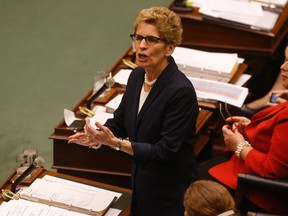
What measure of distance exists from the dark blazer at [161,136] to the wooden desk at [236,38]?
170cm

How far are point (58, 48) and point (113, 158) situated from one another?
272 cm

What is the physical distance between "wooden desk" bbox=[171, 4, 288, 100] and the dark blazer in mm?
1705

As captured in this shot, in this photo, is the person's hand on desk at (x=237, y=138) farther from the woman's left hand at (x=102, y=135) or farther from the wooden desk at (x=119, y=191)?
the woman's left hand at (x=102, y=135)

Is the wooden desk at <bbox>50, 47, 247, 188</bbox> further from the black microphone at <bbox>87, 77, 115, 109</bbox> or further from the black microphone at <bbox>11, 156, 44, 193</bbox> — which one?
the black microphone at <bbox>11, 156, 44, 193</bbox>

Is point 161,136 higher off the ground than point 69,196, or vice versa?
point 161,136

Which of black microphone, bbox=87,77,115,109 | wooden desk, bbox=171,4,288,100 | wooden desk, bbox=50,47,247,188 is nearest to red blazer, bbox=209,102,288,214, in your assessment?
wooden desk, bbox=50,47,247,188

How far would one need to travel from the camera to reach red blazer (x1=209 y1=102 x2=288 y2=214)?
8.16 feet

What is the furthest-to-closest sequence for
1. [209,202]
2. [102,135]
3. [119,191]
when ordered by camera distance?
[119,191] → [102,135] → [209,202]

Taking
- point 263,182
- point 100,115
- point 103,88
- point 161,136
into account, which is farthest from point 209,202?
point 103,88

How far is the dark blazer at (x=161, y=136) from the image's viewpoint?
2381mm

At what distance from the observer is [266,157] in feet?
8.45

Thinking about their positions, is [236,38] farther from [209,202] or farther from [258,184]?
[209,202]

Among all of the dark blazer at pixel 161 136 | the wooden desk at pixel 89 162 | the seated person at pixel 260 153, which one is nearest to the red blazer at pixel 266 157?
the seated person at pixel 260 153

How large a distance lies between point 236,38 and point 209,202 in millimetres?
2427
